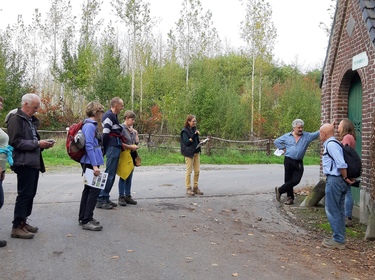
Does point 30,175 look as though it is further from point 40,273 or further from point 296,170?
point 296,170

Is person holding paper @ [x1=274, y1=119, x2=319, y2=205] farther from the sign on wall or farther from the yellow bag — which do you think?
the yellow bag

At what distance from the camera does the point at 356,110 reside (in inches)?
364

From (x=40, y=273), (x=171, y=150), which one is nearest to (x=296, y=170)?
(x=40, y=273)

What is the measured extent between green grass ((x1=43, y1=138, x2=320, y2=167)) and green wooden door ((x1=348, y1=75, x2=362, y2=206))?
1123cm

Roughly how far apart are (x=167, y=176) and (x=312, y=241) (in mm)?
8040

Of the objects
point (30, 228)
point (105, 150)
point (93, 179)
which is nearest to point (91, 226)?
point (93, 179)

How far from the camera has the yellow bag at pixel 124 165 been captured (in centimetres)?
855

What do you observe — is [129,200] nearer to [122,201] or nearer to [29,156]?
[122,201]

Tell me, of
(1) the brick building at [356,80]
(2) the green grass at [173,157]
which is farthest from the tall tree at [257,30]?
(1) the brick building at [356,80]

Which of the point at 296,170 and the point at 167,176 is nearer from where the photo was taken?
the point at 296,170

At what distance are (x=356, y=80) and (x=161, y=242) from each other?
5.75 meters

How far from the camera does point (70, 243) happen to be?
593cm

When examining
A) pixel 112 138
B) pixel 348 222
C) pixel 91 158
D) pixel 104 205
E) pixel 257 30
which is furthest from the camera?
pixel 257 30

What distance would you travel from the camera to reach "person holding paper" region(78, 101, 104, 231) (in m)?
6.47
